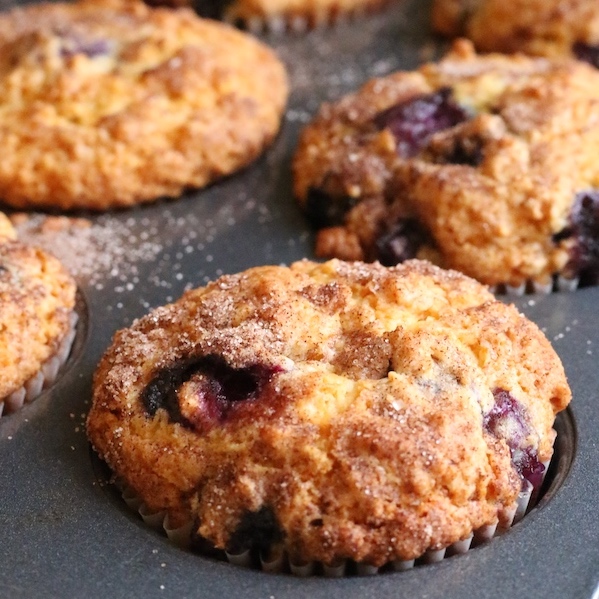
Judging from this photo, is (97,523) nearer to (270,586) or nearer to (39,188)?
(270,586)

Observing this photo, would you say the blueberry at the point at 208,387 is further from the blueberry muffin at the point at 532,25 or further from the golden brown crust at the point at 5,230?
the blueberry muffin at the point at 532,25

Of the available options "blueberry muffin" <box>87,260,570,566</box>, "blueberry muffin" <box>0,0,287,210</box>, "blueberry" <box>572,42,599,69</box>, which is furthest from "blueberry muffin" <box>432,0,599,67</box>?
"blueberry muffin" <box>87,260,570,566</box>

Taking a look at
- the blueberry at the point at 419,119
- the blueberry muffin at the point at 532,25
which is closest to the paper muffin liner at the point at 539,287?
the blueberry at the point at 419,119

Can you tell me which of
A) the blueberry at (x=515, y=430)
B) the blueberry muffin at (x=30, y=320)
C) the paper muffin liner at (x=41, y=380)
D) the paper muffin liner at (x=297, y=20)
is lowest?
the paper muffin liner at (x=41, y=380)

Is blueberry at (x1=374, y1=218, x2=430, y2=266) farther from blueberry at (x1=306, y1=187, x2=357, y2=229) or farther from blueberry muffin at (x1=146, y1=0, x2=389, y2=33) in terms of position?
blueberry muffin at (x1=146, y1=0, x2=389, y2=33)

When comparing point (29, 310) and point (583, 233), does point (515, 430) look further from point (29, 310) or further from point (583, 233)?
point (29, 310)

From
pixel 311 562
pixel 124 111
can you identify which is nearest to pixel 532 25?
pixel 124 111
